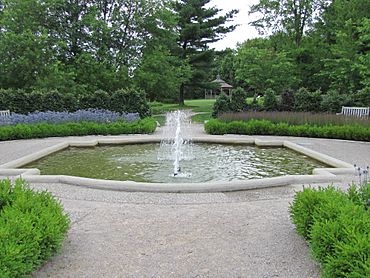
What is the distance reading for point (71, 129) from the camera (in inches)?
500

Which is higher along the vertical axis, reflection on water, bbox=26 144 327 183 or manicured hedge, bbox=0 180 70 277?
manicured hedge, bbox=0 180 70 277

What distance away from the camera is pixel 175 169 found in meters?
7.07

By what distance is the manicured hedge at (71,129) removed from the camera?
1173cm

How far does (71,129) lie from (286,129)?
731 centimetres

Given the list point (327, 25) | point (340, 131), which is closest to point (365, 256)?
point (340, 131)

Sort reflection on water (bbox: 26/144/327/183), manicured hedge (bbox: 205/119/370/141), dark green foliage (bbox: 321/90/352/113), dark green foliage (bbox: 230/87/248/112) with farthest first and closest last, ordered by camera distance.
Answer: dark green foliage (bbox: 230/87/248/112) → dark green foliage (bbox: 321/90/352/113) → manicured hedge (bbox: 205/119/370/141) → reflection on water (bbox: 26/144/327/183)

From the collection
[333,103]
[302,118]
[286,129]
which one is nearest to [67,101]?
[286,129]

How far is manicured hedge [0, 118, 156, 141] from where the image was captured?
1173 centimetres

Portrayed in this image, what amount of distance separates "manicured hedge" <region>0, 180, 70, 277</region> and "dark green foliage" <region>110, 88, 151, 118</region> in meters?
12.8

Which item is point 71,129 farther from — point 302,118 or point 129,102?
point 302,118

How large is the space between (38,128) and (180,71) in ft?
48.5

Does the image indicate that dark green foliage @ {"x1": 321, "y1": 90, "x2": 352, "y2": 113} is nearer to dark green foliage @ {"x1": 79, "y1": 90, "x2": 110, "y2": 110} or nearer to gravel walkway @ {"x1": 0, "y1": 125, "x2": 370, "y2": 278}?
dark green foliage @ {"x1": 79, "y1": 90, "x2": 110, "y2": 110}

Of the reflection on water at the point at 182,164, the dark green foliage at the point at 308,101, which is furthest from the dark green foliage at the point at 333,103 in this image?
the reflection on water at the point at 182,164

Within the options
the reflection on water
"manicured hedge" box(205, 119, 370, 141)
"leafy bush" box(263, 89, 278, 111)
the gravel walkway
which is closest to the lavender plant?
"manicured hedge" box(205, 119, 370, 141)
